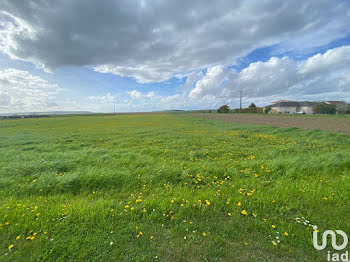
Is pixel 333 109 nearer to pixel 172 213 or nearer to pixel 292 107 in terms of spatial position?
pixel 292 107

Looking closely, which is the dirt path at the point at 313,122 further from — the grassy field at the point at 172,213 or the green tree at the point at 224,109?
the green tree at the point at 224,109

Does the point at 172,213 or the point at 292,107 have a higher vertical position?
the point at 292,107

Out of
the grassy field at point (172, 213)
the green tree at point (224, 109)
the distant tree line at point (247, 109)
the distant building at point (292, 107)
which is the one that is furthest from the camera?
the green tree at point (224, 109)

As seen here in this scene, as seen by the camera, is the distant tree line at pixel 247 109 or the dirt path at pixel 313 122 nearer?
the dirt path at pixel 313 122

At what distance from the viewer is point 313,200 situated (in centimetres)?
342

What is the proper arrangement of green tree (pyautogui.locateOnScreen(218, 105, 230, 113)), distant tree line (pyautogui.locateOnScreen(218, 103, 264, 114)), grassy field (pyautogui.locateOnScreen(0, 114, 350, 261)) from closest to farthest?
grassy field (pyautogui.locateOnScreen(0, 114, 350, 261)) < distant tree line (pyautogui.locateOnScreen(218, 103, 264, 114)) < green tree (pyautogui.locateOnScreen(218, 105, 230, 113))

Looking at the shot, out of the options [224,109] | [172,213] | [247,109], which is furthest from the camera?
[224,109]

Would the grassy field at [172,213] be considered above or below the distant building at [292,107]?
below

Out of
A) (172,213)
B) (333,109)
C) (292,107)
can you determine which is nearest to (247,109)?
(333,109)

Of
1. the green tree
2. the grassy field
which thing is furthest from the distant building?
the grassy field

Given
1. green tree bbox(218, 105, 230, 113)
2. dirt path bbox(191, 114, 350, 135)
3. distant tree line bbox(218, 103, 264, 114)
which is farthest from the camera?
green tree bbox(218, 105, 230, 113)

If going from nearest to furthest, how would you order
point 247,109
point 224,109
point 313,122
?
Result: point 313,122 → point 247,109 → point 224,109

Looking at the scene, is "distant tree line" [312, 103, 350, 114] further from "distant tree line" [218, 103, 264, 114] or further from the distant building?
"distant tree line" [218, 103, 264, 114]

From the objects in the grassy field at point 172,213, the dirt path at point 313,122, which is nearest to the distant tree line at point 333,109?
the dirt path at point 313,122
